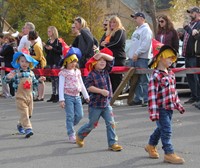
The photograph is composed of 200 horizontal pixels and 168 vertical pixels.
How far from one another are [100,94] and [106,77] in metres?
0.29

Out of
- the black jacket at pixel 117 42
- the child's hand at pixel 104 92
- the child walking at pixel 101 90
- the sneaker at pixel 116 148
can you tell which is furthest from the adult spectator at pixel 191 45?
the sneaker at pixel 116 148

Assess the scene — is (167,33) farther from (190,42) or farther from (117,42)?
(117,42)

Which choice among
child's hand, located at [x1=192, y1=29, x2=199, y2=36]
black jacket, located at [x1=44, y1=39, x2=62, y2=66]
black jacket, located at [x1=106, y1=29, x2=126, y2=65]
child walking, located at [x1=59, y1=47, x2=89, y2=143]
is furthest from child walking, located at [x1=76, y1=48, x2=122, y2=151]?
black jacket, located at [x1=44, y1=39, x2=62, y2=66]

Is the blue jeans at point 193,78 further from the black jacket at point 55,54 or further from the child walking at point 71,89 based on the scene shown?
the child walking at point 71,89

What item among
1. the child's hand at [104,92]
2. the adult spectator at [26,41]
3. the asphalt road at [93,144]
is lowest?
the asphalt road at [93,144]

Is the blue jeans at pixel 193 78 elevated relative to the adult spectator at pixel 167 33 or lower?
lower

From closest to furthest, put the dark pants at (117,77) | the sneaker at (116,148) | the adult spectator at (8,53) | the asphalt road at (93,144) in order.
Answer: the asphalt road at (93,144) < the sneaker at (116,148) < the dark pants at (117,77) < the adult spectator at (8,53)

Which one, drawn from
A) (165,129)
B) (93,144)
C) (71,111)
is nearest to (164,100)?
(165,129)

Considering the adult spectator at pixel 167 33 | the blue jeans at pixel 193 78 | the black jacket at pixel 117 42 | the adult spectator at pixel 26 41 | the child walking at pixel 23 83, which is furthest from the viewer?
the adult spectator at pixel 26 41

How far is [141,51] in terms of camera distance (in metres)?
11.9

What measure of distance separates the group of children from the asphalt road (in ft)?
0.72

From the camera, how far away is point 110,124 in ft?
25.5

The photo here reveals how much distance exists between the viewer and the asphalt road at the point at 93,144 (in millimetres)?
6965

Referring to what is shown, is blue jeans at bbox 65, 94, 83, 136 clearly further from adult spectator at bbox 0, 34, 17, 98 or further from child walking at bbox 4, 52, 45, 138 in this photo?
adult spectator at bbox 0, 34, 17, 98
